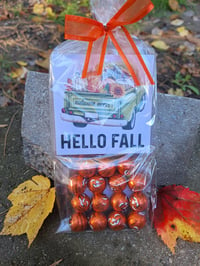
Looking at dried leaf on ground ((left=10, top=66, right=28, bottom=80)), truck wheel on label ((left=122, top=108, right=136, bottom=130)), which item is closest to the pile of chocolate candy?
truck wheel on label ((left=122, top=108, right=136, bottom=130))

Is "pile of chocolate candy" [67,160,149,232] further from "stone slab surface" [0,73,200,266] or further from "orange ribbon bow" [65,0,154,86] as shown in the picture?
"orange ribbon bow" [65,0,154,86]

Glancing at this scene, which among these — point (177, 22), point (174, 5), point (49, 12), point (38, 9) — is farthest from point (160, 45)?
point (38, 9)

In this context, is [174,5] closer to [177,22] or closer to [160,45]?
[177,22]

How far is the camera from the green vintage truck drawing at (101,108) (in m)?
1.10

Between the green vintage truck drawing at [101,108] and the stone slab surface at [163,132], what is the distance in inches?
7.6

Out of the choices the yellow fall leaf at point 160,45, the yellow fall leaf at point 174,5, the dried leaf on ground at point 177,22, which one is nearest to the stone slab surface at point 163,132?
the yellow fall leaf at point 160,45

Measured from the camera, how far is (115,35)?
1140mm

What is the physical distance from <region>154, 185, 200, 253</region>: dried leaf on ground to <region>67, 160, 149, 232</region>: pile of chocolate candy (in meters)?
0.09

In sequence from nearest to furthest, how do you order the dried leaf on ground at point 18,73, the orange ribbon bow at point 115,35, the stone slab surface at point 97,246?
the orange ribbon bow at point 115,35
the stone slab surface at point 97,246
the dried leaf on ground at point 18,73

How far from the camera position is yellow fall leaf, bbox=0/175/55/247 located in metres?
1.16

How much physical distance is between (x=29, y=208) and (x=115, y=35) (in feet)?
2.34

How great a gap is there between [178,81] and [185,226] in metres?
1.05

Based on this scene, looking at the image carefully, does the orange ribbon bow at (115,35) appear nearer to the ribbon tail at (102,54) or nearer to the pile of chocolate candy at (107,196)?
the ribbon tail at (102,54)

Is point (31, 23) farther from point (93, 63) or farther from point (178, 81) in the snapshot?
point (93, 63)
